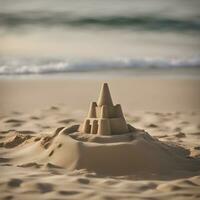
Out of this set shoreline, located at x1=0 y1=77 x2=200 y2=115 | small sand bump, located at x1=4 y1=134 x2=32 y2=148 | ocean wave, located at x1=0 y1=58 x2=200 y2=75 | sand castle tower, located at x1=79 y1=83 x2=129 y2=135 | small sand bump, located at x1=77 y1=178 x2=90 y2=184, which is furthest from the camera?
shoreline, located at x1=0 y1=77 x2=200 y2=115

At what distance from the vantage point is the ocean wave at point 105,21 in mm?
2229

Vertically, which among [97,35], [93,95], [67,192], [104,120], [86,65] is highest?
[97,35]

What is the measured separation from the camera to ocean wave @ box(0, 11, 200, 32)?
7.31 feet

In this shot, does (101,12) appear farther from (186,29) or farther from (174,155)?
(174,155)

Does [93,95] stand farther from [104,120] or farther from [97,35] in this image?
[104,120]

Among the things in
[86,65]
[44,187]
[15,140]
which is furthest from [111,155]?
[15,140]

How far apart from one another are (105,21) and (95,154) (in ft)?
2.32

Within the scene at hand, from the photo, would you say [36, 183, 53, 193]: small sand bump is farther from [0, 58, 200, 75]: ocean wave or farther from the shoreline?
the shoreline

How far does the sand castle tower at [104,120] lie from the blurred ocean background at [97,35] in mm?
341

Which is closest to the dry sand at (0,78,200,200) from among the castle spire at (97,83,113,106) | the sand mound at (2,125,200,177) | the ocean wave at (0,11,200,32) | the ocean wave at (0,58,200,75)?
the sand mound at (2,125,200,177)

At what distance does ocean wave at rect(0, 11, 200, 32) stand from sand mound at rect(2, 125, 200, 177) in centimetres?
60

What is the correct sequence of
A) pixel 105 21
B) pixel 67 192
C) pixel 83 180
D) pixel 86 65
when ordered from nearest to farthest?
1. pixel 67 192
2. pixel 83 180
3. pixel 105 21
4. pixel 86 65

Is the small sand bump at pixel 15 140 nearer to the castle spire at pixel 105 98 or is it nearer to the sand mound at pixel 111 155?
the sand mound at pixel 111 155

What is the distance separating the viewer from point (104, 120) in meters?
2.41
